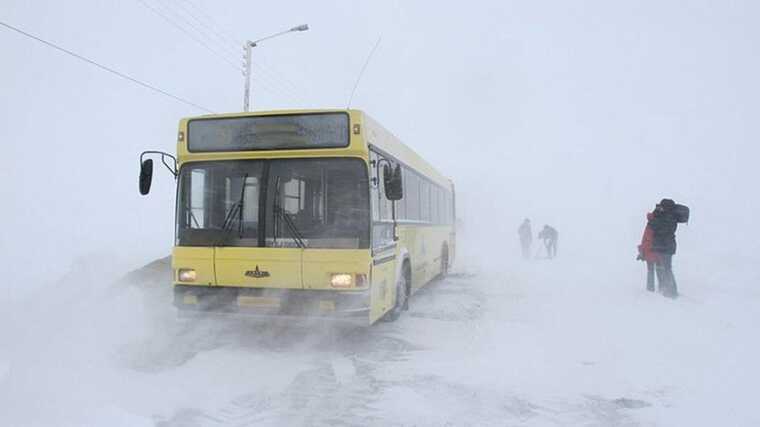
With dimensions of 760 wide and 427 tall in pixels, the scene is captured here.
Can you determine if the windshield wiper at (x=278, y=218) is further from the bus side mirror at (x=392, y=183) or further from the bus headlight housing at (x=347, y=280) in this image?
the bus side mirror at (x=392, y=183)

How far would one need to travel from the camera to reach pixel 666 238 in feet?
36.0

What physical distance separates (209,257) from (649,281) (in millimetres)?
9287

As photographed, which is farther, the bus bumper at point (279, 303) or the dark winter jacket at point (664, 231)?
the dark winter jacket at point (664, 231)

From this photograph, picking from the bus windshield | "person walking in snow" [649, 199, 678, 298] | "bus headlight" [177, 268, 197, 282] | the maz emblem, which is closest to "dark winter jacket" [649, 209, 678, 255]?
"person walking in snow" [649, 199, 678, 298]

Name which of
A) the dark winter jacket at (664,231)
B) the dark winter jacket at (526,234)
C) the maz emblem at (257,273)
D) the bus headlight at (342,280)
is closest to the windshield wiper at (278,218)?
the maz emblem at (257,273)

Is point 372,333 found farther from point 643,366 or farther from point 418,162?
point 418,162

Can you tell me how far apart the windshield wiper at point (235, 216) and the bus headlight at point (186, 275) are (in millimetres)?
532

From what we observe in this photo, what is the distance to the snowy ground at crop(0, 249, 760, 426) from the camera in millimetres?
4770

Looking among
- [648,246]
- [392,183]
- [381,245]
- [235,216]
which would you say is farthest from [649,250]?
[235,216]

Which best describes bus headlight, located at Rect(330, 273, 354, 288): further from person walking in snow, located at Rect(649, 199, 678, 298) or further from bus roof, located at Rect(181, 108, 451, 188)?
person walking in snow, located at Rect(649, 199, 678, 298)

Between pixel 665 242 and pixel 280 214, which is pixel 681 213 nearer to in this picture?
pixel 665 242

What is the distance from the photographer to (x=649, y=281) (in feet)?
38.6

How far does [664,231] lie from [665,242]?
0.75 feet

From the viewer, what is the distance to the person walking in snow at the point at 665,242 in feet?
35.8
